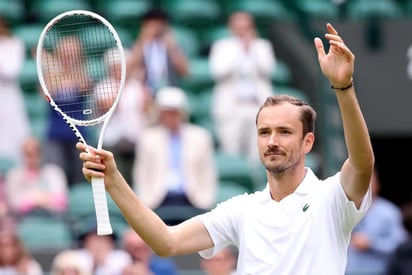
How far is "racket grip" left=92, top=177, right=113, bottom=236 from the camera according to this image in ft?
17.6

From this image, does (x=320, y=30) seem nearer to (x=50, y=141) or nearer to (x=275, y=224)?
(x=50, y=141)

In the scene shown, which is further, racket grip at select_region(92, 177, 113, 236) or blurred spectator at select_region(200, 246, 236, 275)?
blurred spectator at select_region(200, 246, 236, 275)

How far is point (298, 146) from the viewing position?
549 cm

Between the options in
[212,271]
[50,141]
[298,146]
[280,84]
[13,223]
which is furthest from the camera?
[280,84]

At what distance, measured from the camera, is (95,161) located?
540cm

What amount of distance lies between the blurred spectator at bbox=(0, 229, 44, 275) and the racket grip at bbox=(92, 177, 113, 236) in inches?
167

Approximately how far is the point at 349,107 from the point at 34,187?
5827 millimetres

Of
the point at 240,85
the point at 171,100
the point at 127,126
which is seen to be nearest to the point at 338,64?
the point at 171,100

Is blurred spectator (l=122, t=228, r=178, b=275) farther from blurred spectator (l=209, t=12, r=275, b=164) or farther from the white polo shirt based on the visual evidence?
the white polo shirt

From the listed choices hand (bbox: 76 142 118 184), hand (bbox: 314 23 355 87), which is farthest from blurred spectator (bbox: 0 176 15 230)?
hand (bbox: 314 23 355 87)

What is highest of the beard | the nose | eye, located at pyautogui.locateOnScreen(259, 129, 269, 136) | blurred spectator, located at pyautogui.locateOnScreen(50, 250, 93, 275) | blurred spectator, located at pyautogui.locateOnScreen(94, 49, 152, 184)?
eye, located at pyautogui.locateOnScreen(259, 129, 269, 136)

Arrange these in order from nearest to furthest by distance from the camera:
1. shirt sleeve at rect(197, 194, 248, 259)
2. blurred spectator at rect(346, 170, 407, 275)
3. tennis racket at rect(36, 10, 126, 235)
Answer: shirt sleeve at rect(197, 194, 248, 259)
tennis racket at rect(36, 10, 126, 235)
blurred spectator at rect(346, 170, 407, 275)

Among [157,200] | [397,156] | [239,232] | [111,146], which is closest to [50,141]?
[111,146]

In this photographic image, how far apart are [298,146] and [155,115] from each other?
579 cm
